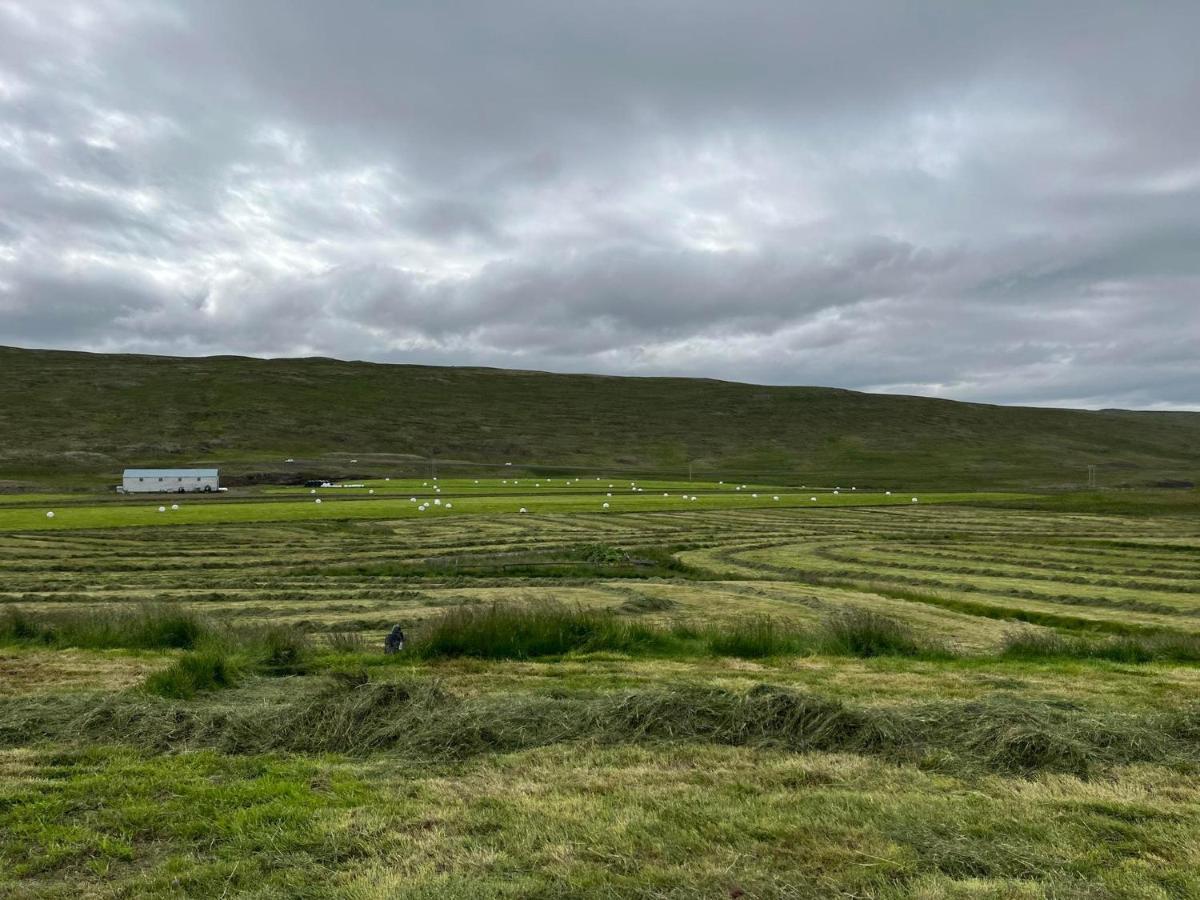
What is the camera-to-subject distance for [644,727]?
913 centimetres

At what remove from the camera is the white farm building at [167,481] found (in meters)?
98.3

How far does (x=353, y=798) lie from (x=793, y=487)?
375 ft

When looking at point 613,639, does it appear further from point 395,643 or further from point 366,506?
point 366,506

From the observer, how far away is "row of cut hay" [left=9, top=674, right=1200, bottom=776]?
8477 mm

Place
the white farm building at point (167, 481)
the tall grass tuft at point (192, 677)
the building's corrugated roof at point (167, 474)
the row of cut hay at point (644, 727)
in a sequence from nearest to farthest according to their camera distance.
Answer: the row of cut hay at point (644, 727) < the tall grass tuft at point (192, 677) < the white farm building at point (167, 481) < the building's corrugated roof at point (167, 474)

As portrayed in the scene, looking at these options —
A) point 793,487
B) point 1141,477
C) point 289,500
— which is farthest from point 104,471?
point 1141,477

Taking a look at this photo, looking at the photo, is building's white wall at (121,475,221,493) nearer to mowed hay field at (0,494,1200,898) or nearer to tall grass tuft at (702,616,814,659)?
mowed hay field at (0,494,1200,898)

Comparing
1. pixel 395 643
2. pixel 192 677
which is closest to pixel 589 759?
pixel 192 677

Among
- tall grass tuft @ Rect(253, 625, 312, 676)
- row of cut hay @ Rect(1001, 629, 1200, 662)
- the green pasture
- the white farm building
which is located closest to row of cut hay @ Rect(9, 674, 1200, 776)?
tall grass tuft @ Rect(253, 625, 312, 676)

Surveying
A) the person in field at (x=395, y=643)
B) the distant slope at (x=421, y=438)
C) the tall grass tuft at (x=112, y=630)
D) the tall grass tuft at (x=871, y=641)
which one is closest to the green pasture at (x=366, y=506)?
the tall grass tuft at (x=112, y=630)

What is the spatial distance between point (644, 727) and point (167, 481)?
10475cm

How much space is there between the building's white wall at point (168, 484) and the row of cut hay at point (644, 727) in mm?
99248

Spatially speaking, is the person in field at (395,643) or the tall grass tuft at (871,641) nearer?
the person in field at (395,643)

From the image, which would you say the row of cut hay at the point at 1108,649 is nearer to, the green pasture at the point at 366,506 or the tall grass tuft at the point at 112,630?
the tall grass tuft at the point at 112,630
